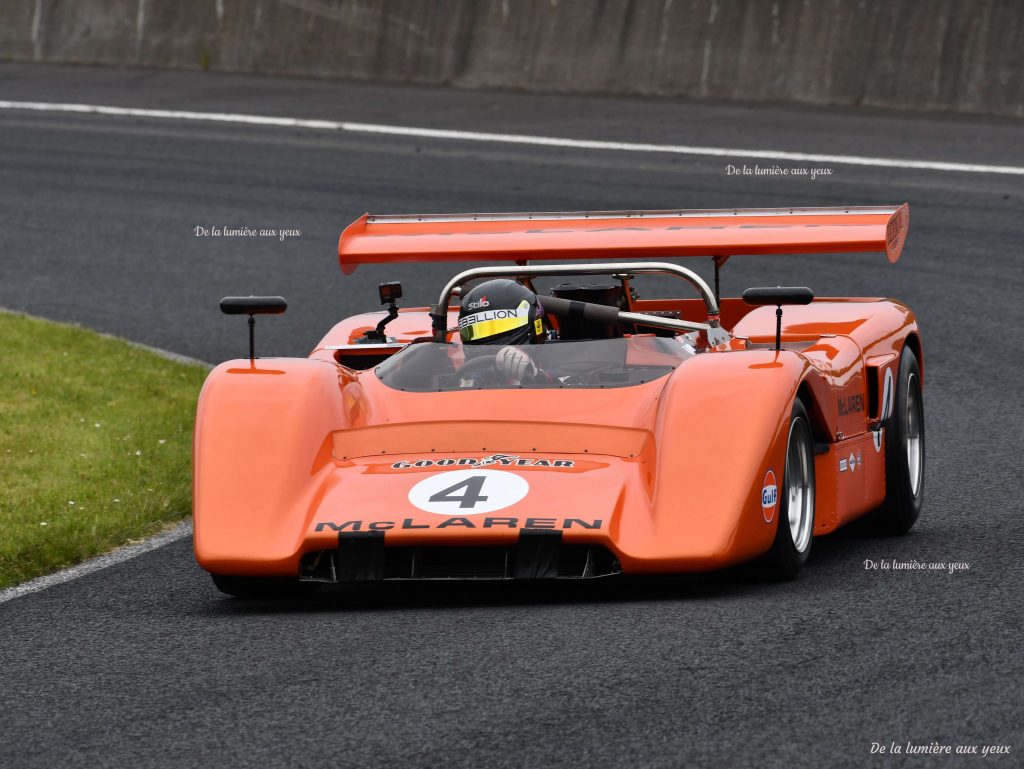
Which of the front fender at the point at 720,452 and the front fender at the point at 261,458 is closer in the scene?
the front fender at the point at 720,452

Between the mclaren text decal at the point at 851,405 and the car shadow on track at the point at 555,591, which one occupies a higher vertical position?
the mclaren text decal at the point at 851,405

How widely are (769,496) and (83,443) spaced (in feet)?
14.3

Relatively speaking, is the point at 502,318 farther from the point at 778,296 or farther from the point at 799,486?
the point at 799,486

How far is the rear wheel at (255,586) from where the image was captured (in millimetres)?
6617

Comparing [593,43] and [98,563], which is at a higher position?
[593,43]

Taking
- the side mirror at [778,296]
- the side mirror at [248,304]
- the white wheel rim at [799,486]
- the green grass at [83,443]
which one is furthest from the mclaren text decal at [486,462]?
the green grass at [83,443]

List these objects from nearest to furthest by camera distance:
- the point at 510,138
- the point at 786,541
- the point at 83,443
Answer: the point at 786,541 → the point at 83,443 → the point at 510,138

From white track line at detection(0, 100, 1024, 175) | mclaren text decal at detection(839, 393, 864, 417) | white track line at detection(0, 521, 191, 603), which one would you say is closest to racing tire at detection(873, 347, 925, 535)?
mclaren text decal at detection(839, 393, 864, 417)

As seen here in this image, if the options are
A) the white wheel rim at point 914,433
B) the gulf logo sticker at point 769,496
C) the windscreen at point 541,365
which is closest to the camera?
the gulf logo sticker at point 769,496

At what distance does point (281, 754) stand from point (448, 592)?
197cm

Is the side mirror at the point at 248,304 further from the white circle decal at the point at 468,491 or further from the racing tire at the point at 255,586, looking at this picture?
the white circle decal at the point at 468,491

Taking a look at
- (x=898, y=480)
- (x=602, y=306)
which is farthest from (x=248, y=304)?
(x=898, y=480)

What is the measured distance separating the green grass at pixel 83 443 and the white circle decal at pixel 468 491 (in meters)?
1.88

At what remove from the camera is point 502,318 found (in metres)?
7.62
